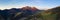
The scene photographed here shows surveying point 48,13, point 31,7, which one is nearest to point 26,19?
point 31,7

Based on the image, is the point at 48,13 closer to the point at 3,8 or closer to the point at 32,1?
the point at 32,1

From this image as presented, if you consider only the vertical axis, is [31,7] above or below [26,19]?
above

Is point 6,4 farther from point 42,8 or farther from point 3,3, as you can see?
point 42,8

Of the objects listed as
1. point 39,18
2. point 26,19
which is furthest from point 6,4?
point 39,18

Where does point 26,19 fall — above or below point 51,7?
below

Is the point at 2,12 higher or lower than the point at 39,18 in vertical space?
higher

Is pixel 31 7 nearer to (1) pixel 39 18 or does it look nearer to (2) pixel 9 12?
(1) pixel 39 18

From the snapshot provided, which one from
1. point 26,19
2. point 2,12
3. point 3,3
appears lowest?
point 26,19

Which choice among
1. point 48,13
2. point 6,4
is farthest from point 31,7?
point 6,4
